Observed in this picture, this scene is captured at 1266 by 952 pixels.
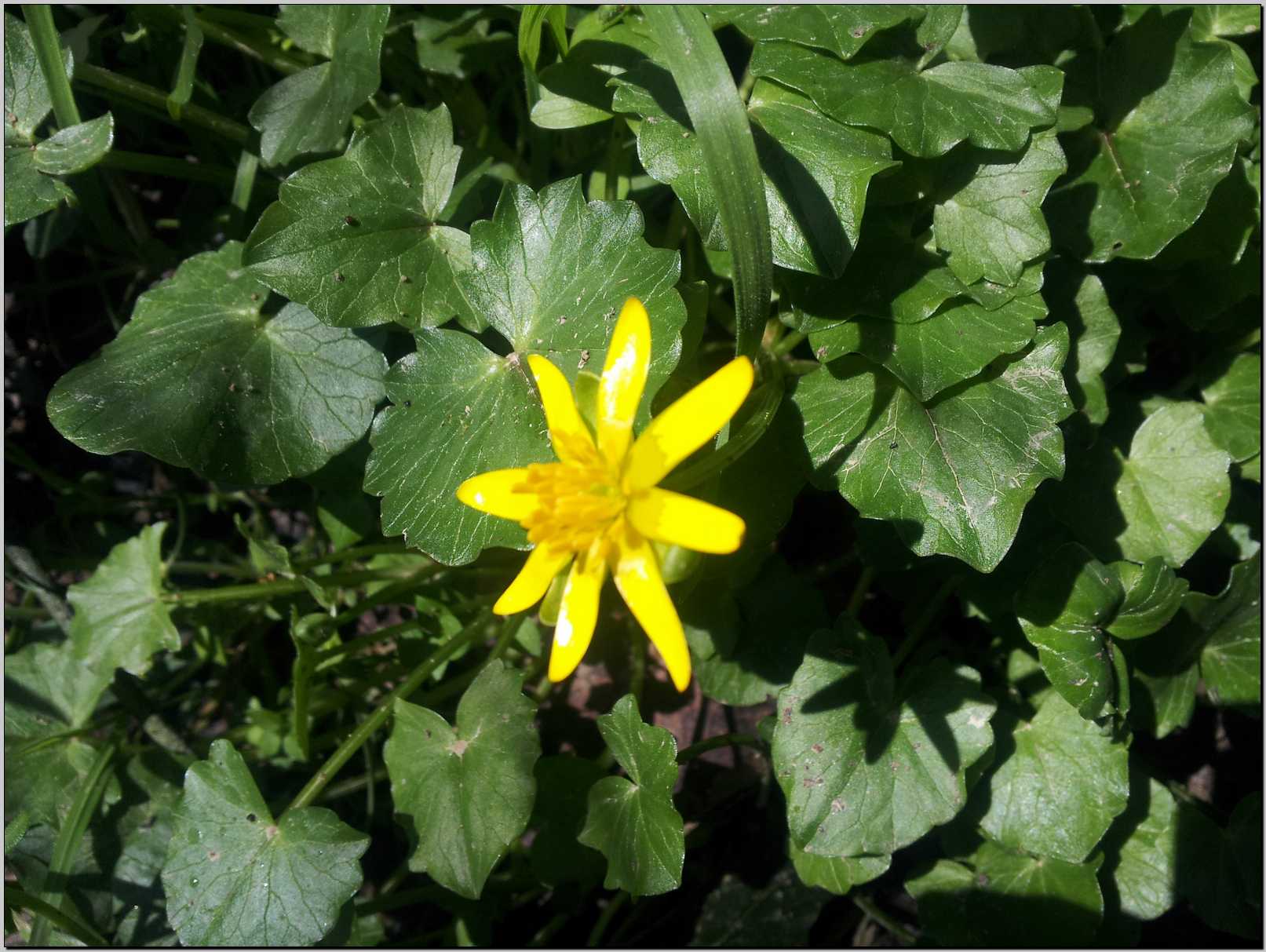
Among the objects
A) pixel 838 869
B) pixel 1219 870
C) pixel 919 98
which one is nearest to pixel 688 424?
pixel 919 98

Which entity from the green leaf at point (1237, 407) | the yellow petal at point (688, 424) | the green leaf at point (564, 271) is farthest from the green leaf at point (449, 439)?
the green leaf at point (1237, 407)

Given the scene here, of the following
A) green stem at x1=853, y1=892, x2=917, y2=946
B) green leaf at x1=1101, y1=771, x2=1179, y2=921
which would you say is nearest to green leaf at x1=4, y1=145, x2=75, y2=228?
green stem at x1=853, y1=892, x2=917, y2=946

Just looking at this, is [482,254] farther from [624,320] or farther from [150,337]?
[150,337]

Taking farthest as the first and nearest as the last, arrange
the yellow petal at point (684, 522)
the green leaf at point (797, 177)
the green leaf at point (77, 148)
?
the green leaf at point (77, 148)
the green leaf at point (797, 177)
the yellow petal at point (684, 522)

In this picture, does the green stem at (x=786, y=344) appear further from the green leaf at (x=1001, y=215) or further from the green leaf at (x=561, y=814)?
the green leaf at (x=561, y=814)

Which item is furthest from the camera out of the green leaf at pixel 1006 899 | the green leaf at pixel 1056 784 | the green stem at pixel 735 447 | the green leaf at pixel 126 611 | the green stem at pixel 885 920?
the green stem at pixel 885 920
